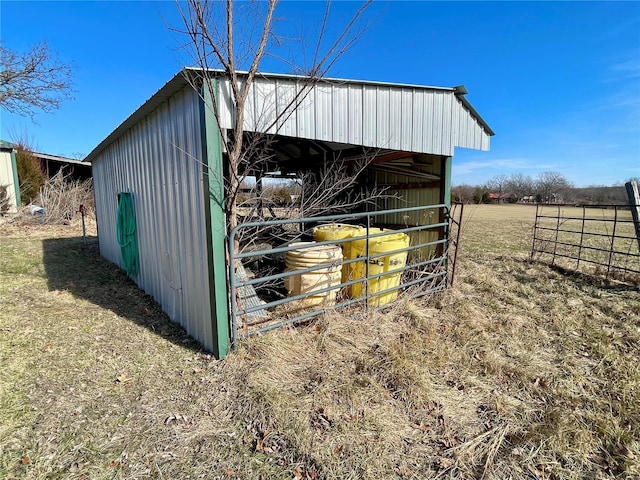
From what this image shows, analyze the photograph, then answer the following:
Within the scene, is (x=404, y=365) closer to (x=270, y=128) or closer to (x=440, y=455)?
(x=440, y=455)

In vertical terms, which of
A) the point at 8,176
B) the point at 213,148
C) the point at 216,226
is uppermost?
the point at 8,176

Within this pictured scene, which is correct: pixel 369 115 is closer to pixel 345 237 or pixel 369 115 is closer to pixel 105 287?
pixel 345 237

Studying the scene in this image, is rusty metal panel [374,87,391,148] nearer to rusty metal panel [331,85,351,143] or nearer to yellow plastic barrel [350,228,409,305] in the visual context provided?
rusty metal panel [331,85,351,143]

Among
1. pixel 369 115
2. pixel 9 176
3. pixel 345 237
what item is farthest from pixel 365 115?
pixel 9 176

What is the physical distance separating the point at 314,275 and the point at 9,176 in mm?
16033

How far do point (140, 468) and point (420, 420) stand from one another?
191 centimetres

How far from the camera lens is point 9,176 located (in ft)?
44.4

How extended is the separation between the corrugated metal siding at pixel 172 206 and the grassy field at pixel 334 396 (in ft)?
1.19

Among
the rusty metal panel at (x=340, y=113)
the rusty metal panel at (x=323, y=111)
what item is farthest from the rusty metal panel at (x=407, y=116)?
the rusty metal panel at (x=323, y=111)

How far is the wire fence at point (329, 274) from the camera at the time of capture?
11.0 feet

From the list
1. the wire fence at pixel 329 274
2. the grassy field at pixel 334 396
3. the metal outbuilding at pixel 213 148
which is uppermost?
the metal outbuilding at pixel 213 148

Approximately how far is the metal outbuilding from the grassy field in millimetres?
638

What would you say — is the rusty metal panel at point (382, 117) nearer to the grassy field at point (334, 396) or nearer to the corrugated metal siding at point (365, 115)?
the corrugated metal siding at point (365, 115)

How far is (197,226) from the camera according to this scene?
332 centimetres
